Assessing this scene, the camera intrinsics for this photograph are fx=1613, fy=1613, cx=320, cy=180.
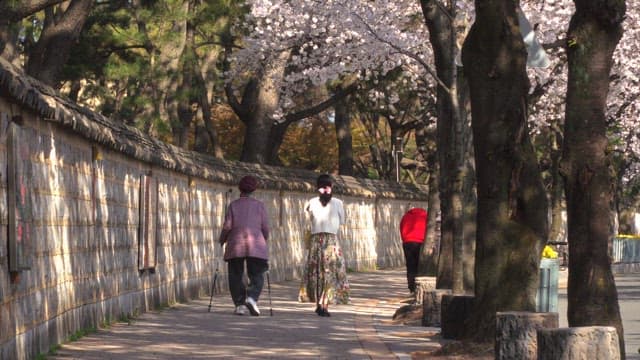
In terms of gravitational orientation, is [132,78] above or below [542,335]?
above

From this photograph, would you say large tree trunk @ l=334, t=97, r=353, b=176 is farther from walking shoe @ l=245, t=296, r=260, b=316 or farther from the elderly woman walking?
walking shoe @ l=245, t=296, r=260, b=316

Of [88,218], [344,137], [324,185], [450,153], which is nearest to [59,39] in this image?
[324,185]

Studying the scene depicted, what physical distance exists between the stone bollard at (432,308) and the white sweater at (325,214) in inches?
93.9

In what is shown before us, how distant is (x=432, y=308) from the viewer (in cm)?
1814

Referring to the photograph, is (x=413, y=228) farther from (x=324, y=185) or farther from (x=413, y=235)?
(x=324, y=185)

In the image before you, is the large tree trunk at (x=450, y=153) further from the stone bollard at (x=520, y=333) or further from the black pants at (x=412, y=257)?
the stone bollard at (x=520, y=333)

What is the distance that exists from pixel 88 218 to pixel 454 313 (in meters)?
3.65

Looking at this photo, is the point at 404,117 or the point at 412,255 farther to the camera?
the point at 404,117

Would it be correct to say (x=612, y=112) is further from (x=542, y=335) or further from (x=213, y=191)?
(x=542, y=335)

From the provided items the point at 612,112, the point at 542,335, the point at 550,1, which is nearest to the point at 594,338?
the point at 542,335

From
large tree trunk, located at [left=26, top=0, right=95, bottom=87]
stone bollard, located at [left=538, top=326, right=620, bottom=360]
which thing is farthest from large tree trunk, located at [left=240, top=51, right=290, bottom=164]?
stone bollard, located at [left=538, top=326, right=620, bottom=360]

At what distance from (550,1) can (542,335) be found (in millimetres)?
21482

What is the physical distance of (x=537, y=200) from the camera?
1427cm

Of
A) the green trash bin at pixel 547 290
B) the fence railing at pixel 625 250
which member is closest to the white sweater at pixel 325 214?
the green trash bin at pixel 547 290
